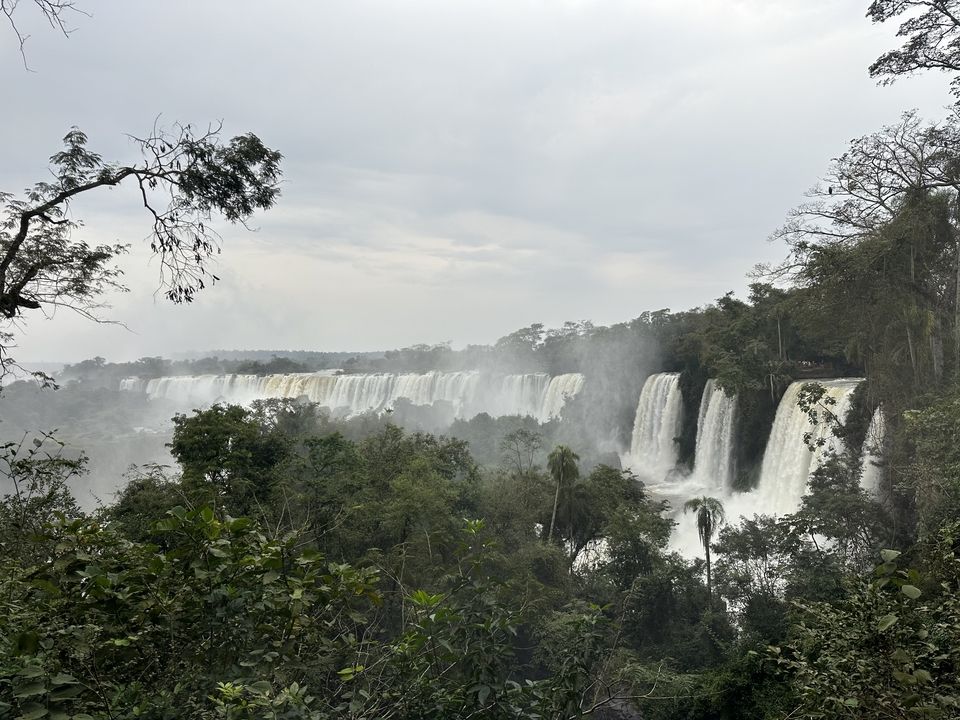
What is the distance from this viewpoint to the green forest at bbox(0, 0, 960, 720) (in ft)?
7.76

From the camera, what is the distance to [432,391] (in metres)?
44.5

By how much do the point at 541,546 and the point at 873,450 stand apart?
29.2 ft

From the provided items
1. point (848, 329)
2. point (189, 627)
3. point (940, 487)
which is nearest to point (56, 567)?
point (189, 627)

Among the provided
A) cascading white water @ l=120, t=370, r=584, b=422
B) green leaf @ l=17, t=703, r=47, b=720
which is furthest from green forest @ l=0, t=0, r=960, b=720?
cascading white water @ l=120, t=370, r=584, b=422

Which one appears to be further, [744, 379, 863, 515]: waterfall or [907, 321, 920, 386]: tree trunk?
[744, 379, 863, 515]: waterfall

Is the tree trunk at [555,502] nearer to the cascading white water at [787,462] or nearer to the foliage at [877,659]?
the cascading white water at [787,462]

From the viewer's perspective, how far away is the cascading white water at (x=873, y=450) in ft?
52.0

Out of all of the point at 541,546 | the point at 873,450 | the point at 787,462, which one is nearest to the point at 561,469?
the point at 541,546

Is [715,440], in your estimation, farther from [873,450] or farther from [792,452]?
[873,450]

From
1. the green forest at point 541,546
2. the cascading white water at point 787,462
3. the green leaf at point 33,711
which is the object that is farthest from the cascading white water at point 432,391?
the green leaf at point 33,711

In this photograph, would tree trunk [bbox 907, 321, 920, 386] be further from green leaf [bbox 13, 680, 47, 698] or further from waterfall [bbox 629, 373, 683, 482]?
green leaf [bbox 13, 680, 47, 698]

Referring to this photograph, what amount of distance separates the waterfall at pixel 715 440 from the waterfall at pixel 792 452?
350cm

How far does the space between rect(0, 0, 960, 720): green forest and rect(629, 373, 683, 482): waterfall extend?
82 centimetres

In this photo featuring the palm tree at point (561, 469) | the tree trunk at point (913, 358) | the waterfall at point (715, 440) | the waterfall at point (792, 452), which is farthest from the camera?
the waterfall at point (715, 440)
